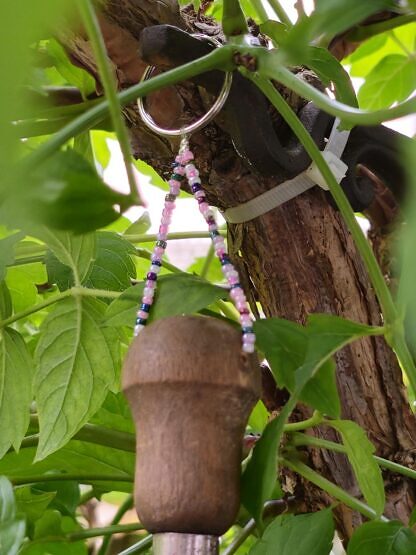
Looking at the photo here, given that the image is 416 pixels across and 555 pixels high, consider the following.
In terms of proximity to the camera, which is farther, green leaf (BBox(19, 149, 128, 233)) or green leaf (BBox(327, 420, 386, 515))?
green leaf (BBox(327, 420, 386, 515))

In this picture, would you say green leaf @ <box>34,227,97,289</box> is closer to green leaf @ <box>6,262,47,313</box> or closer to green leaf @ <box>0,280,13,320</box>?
green leaf @ <box>0,280,13,320</box>

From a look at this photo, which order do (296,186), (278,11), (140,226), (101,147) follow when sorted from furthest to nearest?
(101,147) < (140,226) < (278,11) < (296,186)

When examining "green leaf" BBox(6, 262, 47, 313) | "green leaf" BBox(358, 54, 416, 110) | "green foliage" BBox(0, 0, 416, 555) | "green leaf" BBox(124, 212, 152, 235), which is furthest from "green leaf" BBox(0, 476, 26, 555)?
"green leaf" BBox(358, 54, 416, 110)

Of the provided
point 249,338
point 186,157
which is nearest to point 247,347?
point 249,338

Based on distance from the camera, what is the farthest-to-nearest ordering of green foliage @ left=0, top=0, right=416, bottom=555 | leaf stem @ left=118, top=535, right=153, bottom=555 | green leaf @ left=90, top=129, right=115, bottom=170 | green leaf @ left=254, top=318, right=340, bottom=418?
green leaf @ left=90, top=129, right=115, bottom=170 < leaf stem @ left=118, top=535, right=153, bottom=555 < green leaf @ left=254, top=318, right=340, bottom=418 < green foliage @ left=0, top=0, right=416, bottom=555

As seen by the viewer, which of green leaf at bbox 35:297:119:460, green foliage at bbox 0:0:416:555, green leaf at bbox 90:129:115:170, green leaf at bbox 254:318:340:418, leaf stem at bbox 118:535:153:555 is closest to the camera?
green foliage at bbox 0:0:416:555

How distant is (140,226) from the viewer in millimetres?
708

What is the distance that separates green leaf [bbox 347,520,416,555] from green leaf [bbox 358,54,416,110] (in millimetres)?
438

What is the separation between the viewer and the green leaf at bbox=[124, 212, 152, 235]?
27.8 inches

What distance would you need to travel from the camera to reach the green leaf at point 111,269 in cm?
53

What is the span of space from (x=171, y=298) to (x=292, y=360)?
59 mm

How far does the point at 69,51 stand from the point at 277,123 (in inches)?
5.1

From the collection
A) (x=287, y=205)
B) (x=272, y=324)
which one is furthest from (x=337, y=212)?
(x=272, y=324)

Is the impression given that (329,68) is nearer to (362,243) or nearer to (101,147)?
(362,243)
